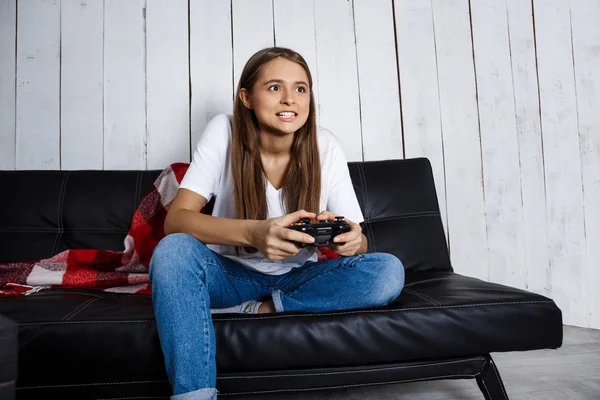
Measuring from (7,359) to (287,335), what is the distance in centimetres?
59

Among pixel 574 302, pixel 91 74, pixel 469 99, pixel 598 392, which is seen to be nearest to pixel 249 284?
pixel 598 392

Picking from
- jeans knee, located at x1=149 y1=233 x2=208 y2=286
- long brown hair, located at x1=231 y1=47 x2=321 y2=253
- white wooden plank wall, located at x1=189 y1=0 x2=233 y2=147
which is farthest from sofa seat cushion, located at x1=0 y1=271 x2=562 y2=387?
white wooden plank wall, located at x1=189 y1=0 x2=233 y2=147

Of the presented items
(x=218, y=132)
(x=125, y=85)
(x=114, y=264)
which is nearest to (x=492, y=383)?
(x=218, y=132)

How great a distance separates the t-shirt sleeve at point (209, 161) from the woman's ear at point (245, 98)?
0.08 metres

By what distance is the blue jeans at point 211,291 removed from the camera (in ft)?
3.06

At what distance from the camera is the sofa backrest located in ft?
5.10

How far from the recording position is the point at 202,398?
911 millimetres

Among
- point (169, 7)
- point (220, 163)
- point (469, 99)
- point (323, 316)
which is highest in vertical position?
point (169, 7)

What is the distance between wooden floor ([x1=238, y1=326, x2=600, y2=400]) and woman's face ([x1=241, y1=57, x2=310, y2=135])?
804 mm

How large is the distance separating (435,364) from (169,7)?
176 cm

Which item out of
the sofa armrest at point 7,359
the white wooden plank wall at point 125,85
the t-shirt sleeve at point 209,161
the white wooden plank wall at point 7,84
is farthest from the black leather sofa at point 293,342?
the white wooden plank wall at point 7,84

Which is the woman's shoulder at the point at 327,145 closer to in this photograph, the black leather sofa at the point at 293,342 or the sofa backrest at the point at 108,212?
the sofa backrest at the point at 108,212

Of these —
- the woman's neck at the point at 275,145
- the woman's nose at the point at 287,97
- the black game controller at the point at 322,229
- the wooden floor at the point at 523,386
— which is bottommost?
the wooden floor at the point at 523,386

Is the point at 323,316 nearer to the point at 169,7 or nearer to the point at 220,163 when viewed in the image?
the point at 220,163
